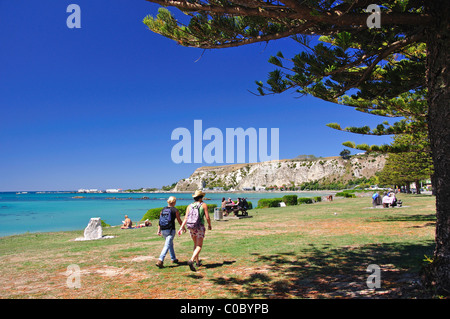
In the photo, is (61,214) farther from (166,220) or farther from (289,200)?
(166,220)

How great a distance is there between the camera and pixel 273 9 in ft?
13.8

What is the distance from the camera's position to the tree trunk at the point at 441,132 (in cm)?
400

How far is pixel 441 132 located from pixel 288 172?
159m

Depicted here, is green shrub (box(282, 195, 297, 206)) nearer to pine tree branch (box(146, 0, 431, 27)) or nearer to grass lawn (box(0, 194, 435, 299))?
grass lawn (box(0, 194, 435, 299))

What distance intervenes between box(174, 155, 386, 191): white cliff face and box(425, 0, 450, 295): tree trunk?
395 feet

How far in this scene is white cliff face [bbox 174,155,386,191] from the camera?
415ft

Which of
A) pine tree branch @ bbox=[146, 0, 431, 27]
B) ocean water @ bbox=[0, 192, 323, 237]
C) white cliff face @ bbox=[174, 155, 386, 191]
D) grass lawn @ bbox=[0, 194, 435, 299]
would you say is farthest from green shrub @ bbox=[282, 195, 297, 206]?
white cliff face @ bbox=[174, 155, 386, 191]

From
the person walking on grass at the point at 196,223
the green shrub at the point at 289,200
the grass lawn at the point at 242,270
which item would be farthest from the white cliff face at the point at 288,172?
the person walking on grass at the point at 196,223

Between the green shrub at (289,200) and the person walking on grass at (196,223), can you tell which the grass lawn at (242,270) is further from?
the green shrub at (289,200)

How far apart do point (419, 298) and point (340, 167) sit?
141153 millimetres

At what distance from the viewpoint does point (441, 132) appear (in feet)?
13.4

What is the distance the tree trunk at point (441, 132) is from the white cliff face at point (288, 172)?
120 metres

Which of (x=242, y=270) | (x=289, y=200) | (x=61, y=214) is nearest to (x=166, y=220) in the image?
(x=242, y=270)
